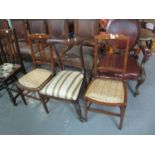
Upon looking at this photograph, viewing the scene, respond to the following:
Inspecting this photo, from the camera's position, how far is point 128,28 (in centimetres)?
205

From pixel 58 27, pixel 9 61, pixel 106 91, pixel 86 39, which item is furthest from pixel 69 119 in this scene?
pixel 58 27

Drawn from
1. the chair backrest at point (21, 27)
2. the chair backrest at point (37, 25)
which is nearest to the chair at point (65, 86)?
the chair backrest at point (37, 25)

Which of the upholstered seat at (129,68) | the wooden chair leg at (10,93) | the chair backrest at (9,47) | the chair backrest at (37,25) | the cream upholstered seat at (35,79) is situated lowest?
the wooden chair leg at (10,93)

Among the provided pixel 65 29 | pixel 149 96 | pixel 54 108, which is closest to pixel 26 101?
pixel 54 108

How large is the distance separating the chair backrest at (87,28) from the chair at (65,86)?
0.79m

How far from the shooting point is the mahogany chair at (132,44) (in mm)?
1839

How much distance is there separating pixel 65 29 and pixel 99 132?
5.57 ft

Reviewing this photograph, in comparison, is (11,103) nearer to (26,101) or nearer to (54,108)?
(26,101)

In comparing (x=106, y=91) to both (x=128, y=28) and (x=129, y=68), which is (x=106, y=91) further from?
(x=128, y=28)

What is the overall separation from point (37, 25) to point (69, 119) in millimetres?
1778

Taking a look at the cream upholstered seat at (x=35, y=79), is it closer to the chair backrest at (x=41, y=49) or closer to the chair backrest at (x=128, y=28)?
the chair backrest at (x=41, y=49)

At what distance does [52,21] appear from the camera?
2580 mm

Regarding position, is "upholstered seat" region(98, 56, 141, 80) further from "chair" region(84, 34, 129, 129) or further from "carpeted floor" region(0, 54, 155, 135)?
"carpeted floor" region(0, 54, 155, 135)

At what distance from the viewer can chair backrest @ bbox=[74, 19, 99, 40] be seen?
2302mm
